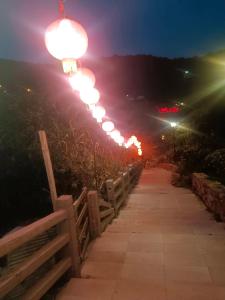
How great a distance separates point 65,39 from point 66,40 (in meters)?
0.02

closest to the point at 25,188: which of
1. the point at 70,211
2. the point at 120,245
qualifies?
the point at 120,245

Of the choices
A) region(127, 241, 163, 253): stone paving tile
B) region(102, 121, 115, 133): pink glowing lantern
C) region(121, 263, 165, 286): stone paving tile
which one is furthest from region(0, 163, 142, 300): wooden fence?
region(102, 121, 115, 133): pink glowing lantern

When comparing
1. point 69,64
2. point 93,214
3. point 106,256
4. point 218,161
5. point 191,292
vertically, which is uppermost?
point 69,64

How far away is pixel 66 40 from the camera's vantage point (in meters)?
4.75

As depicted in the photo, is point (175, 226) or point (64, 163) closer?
point (175, 226)

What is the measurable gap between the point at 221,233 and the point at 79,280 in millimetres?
3907

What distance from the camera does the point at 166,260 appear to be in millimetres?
5277

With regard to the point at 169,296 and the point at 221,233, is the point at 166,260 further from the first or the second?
the point at 221,233

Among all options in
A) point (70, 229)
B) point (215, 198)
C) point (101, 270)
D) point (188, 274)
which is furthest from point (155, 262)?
point (215, 198)

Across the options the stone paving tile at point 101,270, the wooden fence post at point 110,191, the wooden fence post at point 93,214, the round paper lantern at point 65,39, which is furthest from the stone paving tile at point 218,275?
the wooden fence post at point 110,191

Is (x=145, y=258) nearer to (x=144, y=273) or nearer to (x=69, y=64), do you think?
(x=144, y=273)

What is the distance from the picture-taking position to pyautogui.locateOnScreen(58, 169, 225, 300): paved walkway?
13.6 feet

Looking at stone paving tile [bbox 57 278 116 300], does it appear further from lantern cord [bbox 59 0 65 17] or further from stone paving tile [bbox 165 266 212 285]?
lantern cord [bbox 59 0 65 17]

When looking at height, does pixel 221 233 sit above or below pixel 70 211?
below
